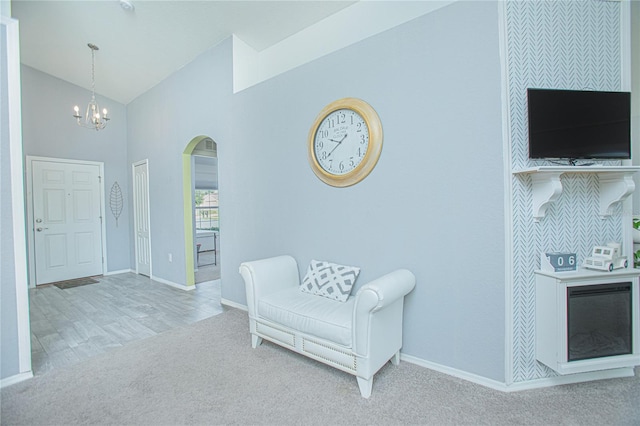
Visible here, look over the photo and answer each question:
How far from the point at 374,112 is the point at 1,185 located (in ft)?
8.86

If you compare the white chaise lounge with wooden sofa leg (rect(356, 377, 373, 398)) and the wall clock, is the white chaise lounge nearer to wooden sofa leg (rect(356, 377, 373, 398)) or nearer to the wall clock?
wooden sofa leg (rect(356, 377, 373, 398))

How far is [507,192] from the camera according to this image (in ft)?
5.88

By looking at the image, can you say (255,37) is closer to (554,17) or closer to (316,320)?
(554,17)

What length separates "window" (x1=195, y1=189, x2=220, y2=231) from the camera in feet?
31.7

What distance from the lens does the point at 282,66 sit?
362cm

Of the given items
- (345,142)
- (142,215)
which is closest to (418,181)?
(345,142)

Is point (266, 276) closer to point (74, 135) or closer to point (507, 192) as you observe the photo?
point (507, 192)

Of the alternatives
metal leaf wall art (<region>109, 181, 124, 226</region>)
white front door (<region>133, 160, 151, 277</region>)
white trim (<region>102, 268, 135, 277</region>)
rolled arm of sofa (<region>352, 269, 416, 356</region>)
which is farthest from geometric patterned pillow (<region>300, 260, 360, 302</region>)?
metal leaf wall art (<region>109, 181, 124, 226</region>)

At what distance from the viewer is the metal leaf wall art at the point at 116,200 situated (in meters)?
5.38

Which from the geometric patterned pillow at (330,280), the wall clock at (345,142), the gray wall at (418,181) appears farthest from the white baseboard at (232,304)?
the wall clock at (345,142)

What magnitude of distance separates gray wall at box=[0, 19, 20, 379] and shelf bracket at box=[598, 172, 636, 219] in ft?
13.3

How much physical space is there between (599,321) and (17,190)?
397 centimetres

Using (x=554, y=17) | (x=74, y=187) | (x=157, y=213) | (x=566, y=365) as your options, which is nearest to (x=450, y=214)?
(x=566, y=365)

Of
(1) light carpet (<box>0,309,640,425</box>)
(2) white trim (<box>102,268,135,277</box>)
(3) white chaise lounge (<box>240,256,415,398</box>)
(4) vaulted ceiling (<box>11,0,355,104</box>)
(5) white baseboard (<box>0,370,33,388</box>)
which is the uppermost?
(4) vaulted ceiling (<box>11,0,355,104</box>)
